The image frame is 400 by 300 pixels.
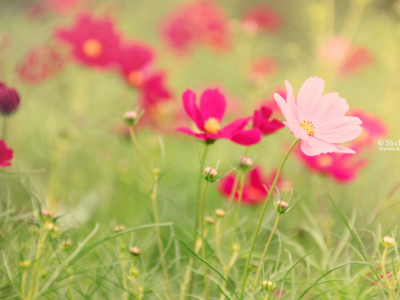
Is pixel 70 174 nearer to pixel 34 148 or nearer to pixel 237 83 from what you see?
pixel 34 148

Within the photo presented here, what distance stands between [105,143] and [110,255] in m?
0.60

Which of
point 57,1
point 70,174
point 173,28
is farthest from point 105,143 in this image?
point 57,1

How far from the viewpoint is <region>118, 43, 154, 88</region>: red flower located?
2.51 ft

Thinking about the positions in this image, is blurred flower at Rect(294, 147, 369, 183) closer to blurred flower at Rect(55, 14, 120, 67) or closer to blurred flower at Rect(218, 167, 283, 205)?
blurred flower at Rect(218, 167, 283, 205)

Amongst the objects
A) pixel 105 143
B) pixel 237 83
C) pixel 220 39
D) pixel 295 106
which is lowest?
pixel 237 83

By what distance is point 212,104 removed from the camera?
47cm

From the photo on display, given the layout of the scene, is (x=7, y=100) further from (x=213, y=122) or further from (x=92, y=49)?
(x=92, y=49)

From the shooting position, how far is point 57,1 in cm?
177

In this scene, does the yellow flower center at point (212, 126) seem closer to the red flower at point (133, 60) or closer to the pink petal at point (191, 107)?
the pink petal at point (191, 107)

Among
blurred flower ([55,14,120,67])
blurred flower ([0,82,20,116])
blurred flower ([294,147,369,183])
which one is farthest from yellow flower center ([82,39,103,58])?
blurred flower ([294,147,369,183])

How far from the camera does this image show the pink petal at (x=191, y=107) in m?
0.42

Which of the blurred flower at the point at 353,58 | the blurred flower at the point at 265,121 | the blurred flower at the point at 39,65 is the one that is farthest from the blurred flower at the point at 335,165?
the blurred flower at the point at 353,58

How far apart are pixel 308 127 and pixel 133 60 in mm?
505

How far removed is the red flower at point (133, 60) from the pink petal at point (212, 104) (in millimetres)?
354
